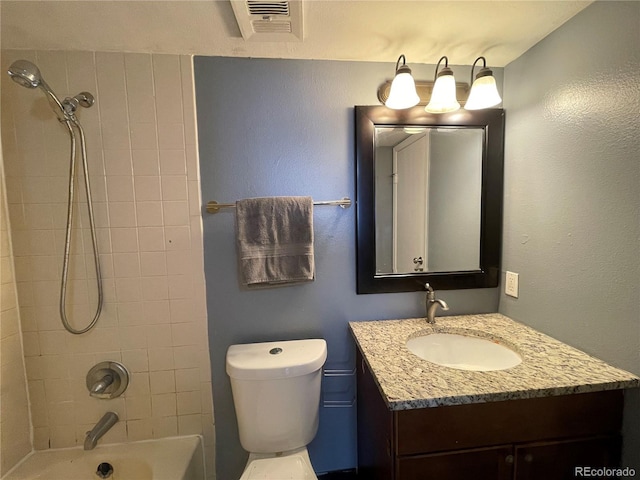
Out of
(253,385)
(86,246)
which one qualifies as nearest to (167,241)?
(86,246)

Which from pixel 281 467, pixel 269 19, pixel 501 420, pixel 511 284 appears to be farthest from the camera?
pixel 511 284

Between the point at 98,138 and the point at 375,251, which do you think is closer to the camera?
the point at 98,138

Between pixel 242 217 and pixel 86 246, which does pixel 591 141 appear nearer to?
pixel 242 217

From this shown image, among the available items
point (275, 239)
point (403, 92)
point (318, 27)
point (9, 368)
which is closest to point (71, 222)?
point (9, 368)

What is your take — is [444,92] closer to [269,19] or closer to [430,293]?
[269,19]

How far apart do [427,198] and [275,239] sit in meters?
0.77

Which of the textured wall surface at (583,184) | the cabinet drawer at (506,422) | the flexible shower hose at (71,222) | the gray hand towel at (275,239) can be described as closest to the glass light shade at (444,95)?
the textured wall surface at (583,184)

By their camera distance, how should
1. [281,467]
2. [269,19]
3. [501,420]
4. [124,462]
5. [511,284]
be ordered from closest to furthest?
[501,420]
[269,19]
[281,467]
[124,462]
[511,284]

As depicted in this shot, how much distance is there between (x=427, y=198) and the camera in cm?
136

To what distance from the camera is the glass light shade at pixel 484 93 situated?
114 centimetres

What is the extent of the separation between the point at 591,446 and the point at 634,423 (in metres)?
0.15

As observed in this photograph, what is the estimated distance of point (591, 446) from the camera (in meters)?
0.89

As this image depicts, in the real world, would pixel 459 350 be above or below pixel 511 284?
below

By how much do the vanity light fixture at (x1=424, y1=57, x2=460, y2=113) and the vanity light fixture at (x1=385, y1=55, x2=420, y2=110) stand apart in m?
0.10
